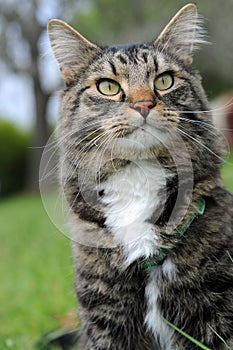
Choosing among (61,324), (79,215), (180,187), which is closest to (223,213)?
(180,187)

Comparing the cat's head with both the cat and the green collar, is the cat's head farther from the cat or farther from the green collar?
the green collar

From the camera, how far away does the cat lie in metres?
2.34

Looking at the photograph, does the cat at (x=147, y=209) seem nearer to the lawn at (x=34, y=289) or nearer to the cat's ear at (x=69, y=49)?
the cat's ear at (x=69, y=49)

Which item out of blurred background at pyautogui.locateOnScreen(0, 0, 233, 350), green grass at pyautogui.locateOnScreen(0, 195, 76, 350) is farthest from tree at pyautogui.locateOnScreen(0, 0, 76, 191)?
green grass at pyautogui.locateOnScreen(0, 195, 76, 350)

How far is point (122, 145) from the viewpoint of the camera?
2.40 meters

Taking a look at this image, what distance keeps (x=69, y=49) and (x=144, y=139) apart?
78 centimetres

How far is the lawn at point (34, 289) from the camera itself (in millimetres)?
3738

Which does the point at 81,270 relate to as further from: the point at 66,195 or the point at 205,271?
the point at 205,271

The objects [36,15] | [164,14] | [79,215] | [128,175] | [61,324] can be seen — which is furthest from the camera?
[36,15]

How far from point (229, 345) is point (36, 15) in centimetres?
1599

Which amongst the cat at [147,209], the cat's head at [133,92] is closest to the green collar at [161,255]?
the cat at [147,209]

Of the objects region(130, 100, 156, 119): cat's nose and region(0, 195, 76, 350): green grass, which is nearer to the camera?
region(130, 100, 156, 119): cat's nose

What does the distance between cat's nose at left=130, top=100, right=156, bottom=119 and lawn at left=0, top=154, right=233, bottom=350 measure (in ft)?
2.00

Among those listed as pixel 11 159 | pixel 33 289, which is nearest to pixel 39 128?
pixel 11 159
